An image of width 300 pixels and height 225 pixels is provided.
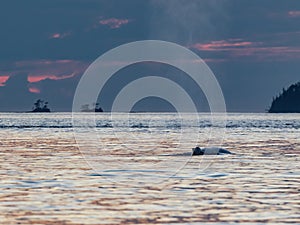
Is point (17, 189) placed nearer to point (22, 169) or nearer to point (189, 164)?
point (22, 169)

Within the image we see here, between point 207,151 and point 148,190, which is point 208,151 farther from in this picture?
point 148,190

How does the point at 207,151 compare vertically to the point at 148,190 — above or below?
above

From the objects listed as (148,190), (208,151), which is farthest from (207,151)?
(148,190)

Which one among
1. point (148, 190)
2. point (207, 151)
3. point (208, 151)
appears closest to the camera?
point (148, 190)

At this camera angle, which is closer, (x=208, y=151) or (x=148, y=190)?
(x=148, y=190)

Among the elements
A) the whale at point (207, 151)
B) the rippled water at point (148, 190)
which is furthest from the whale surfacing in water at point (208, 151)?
the rippled water at point (148, 190)

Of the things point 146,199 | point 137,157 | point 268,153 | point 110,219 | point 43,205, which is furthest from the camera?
point 268,153

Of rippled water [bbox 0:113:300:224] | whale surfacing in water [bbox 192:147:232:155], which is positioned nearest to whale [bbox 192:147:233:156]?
whale surfacing in water [bbox 192:147:232:155]

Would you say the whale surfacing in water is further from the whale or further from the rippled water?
the rippled water

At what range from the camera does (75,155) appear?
54875 mm

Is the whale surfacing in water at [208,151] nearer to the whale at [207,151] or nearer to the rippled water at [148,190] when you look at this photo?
the whale at [207,151]

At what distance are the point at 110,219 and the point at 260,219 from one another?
450cm

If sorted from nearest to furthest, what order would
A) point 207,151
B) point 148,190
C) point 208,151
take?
point 148,190, point 208,151, point 207,151

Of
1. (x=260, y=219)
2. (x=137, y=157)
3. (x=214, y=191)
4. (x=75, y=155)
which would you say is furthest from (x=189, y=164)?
(x=260, y=219)
